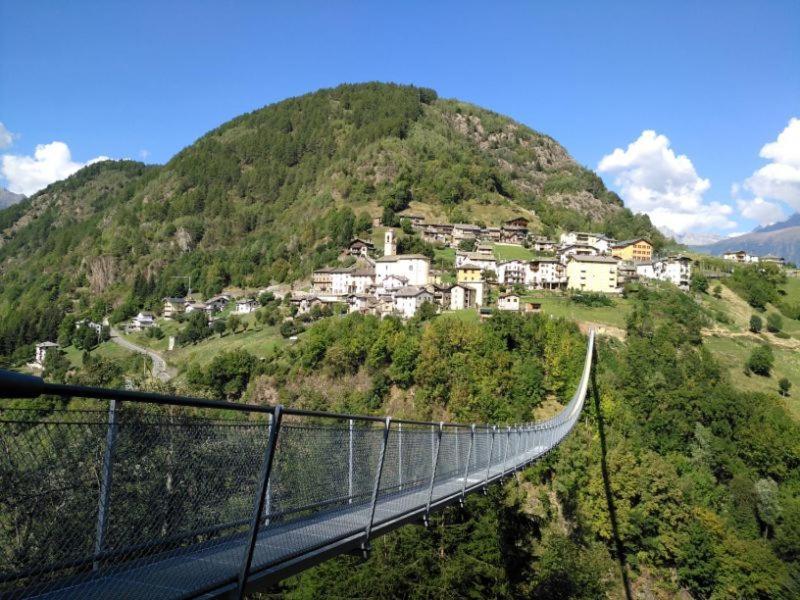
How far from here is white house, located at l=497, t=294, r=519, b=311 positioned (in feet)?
153

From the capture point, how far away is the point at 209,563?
2949mm

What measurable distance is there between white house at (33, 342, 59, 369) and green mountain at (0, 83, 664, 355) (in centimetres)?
703

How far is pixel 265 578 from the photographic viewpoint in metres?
3.29

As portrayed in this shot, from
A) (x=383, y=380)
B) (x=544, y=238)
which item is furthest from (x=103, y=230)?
(x=383, y=380)

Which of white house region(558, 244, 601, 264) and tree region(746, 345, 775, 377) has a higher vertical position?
white house region(558, 244, 601, 264)

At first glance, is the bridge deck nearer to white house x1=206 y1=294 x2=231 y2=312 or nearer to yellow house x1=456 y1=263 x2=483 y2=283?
yellow house x1=456 y1=263 x2=483 y2=283

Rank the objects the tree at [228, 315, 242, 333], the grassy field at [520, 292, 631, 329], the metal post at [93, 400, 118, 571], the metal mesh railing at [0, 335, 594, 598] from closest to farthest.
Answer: the metal mesh railing at [0, 335, 594, 598] < the metal post at [93, 400, 118, 571] < the grassy field at [520, 292, 631, 329] < the tree at [228, 315, 242, 333]

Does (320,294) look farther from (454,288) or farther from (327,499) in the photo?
(327,499)

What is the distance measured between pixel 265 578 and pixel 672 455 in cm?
3451

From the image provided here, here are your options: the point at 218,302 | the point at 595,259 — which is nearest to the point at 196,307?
the point at 218,302

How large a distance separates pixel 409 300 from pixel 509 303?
8488 mm

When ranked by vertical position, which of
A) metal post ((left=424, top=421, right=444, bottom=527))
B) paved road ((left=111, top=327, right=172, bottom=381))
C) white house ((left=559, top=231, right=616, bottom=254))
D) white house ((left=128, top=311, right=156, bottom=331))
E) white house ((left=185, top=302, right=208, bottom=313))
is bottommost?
paved road ((left=111, top=327, right=172, bottom=381))

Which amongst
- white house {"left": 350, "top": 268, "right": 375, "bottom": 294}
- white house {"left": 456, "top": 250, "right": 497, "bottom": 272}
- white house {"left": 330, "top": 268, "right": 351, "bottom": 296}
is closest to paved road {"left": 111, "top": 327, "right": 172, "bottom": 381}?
white house {"left": 330, "top": 268, "right": 351, "bottom": 296}

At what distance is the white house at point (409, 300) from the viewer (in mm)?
47000
